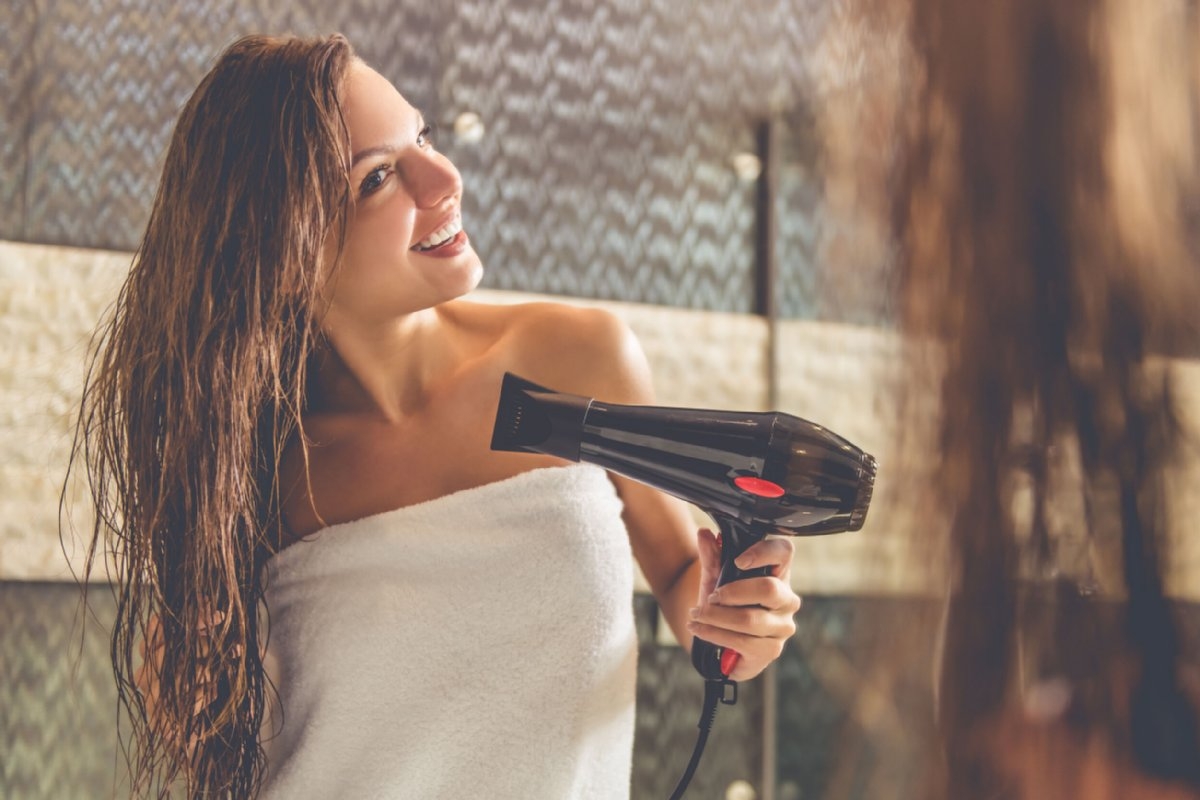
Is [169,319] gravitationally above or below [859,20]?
below

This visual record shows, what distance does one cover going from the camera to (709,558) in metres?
0.89

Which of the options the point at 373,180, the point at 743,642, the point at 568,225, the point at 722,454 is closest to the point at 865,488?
the point at 722,454

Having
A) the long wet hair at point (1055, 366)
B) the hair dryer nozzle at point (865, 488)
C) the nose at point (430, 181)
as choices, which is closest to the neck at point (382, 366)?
the nose at point (430, 181)

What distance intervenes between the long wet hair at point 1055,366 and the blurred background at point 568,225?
80 centimetres

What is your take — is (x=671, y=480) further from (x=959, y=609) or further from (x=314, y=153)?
(x=959, y=609)

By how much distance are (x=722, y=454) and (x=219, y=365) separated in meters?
0.45

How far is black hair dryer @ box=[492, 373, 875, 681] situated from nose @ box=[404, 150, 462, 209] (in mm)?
216

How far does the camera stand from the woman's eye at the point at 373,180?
3.10ft

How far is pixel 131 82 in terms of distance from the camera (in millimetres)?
1172

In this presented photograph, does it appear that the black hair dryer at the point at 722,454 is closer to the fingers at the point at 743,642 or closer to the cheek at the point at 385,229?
the fingers at the point at 743,642

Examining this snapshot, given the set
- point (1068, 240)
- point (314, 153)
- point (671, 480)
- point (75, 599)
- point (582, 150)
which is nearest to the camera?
point (1068, 240)

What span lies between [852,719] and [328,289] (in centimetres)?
74

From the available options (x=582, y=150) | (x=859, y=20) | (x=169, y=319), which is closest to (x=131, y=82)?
(x=169, y=319)

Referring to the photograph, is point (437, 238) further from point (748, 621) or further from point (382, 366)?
point (748, 621)
